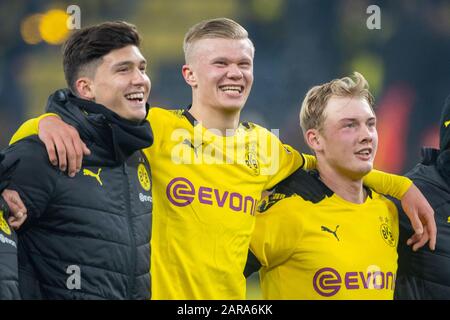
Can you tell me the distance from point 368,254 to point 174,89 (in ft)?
19.6

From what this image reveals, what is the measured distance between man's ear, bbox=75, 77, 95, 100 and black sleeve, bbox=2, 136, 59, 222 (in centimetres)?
39

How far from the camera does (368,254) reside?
3.46m

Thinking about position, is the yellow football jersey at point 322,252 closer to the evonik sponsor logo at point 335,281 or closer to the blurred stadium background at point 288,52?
the evonik sponsor logo at point 335,281

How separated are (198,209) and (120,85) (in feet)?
1.94

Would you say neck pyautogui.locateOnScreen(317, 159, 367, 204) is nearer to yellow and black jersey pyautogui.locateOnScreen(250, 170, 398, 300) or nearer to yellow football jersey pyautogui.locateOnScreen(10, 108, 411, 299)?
yellow and black jersey pyautogui.locateOnScreen(250, 170, 398, 300)

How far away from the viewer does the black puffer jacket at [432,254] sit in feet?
11.9

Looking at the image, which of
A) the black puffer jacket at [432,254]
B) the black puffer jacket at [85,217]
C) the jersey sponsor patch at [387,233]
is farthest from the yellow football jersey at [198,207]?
the black puffer jacket at [432,254]

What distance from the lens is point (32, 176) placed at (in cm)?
285

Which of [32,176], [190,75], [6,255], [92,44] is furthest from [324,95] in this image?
[6,255]

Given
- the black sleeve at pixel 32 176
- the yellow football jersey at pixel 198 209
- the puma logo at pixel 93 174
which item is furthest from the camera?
the yellow football jersey at pixel 198 209

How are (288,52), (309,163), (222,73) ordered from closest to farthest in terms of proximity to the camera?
(222,73) → (309,163) → (288,52)

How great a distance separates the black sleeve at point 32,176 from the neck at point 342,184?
4.09 ft

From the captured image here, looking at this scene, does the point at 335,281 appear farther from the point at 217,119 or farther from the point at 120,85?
the point at 120,85
